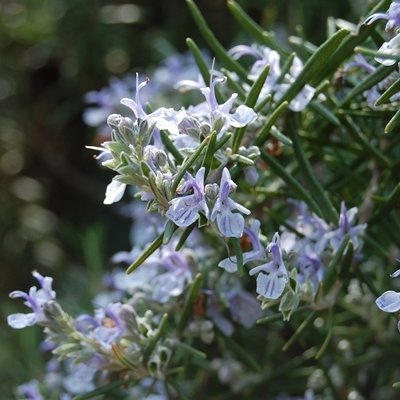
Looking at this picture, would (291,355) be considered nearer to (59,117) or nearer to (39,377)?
(39,377)

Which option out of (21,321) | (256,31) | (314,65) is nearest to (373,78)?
(314,65)

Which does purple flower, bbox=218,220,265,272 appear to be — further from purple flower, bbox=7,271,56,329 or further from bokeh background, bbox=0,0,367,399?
bokeh background, bbox=0,0,367,399

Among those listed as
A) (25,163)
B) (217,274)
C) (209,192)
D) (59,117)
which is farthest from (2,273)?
(209,192)

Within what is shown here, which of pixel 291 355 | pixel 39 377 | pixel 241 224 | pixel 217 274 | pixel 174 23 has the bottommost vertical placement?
pixel 291 355

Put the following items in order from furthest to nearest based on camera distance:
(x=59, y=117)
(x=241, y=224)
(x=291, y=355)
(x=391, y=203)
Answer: (x=59, y=117)
(x=291, y=355)
(x=391, y=203)
(x=241, y=224)

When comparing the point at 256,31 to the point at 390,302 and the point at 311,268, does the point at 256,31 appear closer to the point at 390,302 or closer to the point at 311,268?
the point at 311,268

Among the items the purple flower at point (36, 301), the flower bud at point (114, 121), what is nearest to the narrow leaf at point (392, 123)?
the flower bud at point (114, 121)
